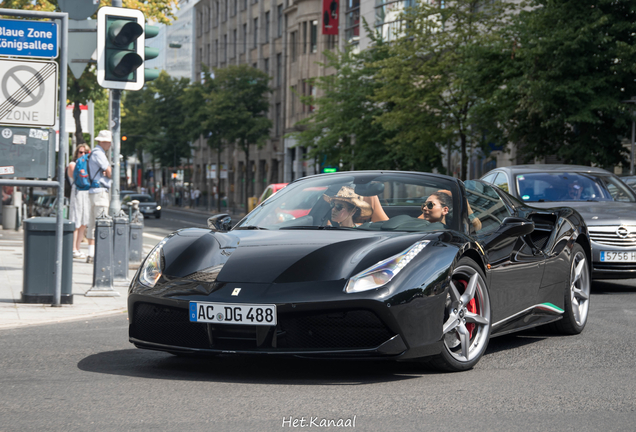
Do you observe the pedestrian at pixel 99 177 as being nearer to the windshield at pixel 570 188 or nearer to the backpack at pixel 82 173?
the backpack at pixel 82 173

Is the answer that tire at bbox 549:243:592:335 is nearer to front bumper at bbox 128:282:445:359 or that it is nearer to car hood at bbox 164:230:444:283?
car hood at bbox 164:230:444:283

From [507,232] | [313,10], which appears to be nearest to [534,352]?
[507,232]

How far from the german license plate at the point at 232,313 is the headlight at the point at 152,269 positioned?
17.0 inches

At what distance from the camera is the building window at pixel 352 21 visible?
50794 mm

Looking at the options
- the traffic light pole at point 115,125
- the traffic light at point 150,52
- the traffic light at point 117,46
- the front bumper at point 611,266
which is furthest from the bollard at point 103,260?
the front bumper at point 611,266

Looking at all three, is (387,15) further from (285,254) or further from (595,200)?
(285,254)

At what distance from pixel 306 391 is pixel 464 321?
1.17 m

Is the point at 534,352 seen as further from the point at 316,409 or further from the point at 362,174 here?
the point at 316,409

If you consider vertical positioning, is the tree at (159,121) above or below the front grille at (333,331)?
above

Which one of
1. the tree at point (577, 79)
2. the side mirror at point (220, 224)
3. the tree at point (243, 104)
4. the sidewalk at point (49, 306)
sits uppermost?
the tree at point (243, 104)

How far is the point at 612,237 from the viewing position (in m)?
10.3

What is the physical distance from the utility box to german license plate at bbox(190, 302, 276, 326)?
457 centimetres

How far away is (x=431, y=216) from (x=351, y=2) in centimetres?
4725

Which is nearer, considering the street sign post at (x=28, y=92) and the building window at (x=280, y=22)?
the street sign post at (x=28, y=92)
